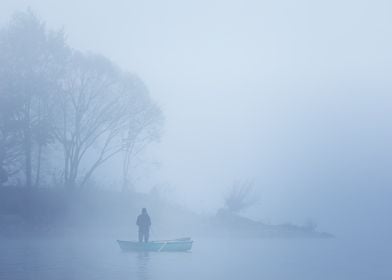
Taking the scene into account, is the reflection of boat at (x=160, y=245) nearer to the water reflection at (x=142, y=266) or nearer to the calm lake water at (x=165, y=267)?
the water reflection at (x=142, y=266)

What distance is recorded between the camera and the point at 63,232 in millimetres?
47219

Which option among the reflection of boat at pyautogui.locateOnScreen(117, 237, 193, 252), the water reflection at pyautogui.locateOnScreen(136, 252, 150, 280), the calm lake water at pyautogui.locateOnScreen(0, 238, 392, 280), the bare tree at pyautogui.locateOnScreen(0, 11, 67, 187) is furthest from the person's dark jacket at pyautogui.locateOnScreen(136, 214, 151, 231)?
the bare tree at pyautogui.locateOnScreen(0, 11, 67, 187)

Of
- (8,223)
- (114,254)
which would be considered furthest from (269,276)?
(8,223)

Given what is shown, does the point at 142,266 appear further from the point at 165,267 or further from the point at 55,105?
the point at 55,105

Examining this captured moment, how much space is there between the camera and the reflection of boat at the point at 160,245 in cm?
3378

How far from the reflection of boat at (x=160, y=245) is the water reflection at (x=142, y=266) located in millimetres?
471

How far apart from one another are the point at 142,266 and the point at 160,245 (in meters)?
8.96

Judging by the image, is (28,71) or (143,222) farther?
(28,71)

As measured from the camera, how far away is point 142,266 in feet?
82.8

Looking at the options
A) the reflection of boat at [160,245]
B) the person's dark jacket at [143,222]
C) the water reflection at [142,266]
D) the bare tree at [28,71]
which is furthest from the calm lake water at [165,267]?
the bare tree at [28,71]

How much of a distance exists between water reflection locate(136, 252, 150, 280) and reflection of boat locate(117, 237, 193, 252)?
0.47 metres

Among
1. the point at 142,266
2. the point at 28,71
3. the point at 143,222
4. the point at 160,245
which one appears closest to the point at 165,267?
the point at 142,266

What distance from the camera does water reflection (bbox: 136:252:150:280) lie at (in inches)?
827

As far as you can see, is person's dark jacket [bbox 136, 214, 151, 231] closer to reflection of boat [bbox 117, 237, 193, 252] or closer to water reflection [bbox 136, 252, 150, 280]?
reflection of boat [bbox 117, 237, 193, 252]
